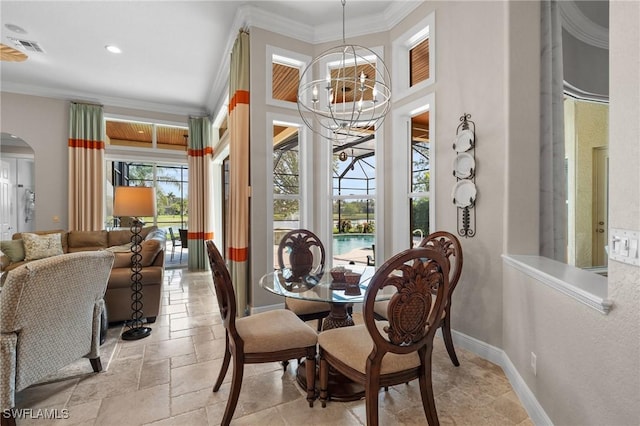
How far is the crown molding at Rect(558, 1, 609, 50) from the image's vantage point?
9.78 ft

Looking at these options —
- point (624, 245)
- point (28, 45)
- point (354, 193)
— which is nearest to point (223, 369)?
point (624, 245)

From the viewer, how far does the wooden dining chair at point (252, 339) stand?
68.4 inches

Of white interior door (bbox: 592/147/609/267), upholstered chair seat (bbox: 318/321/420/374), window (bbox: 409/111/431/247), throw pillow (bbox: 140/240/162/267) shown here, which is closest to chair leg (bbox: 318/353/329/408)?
upholstered chair seat (bbox: 318/321/420/374)

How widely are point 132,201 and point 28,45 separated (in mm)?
3328

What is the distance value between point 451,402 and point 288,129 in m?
3.31

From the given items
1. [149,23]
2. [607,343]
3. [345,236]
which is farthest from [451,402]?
[149,23]

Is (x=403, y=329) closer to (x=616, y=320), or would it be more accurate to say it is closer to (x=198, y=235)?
(x=616, y=320)

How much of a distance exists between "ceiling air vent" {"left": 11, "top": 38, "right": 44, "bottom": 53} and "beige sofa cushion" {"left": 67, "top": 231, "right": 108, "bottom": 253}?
277 centimetres

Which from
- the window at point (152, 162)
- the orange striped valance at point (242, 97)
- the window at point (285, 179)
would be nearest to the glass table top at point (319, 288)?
the window at point (285, 179)

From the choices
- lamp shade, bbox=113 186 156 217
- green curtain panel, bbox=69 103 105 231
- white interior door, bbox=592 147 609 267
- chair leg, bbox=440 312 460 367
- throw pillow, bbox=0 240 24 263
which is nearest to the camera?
chair leg, bbox=440 312 460 367

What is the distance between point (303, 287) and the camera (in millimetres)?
2176

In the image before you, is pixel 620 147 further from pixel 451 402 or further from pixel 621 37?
pixel 451 402

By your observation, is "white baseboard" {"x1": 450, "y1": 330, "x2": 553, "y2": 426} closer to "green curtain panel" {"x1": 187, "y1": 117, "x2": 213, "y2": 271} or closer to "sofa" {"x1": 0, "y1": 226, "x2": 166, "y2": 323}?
"sofa" {"x1": 0, "y1": 226, "x2": 166, "y2": 323}

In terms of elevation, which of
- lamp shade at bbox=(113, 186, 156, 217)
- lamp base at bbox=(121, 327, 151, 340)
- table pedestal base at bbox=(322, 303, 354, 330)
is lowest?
lamp base at bbox=(121, 327, 151, 340)
